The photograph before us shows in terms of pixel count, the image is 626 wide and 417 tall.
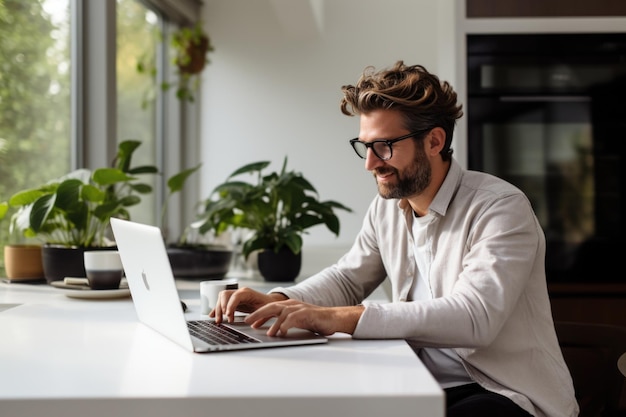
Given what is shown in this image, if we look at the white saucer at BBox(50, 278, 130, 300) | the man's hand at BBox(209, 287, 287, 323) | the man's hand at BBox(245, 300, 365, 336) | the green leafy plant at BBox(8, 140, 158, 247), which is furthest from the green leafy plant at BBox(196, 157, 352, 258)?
the man's hand at BBox(245, 300, 365, 336)

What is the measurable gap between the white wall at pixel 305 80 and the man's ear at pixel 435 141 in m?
2.45

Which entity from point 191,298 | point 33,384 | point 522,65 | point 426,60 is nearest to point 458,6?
point 522,65

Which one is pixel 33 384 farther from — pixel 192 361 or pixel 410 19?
pixel 410 19

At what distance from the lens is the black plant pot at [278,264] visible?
113 inches

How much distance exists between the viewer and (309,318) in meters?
1.55

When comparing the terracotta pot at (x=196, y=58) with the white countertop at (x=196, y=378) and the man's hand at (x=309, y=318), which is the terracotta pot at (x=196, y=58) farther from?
the man's hand at (x=309, y=318)

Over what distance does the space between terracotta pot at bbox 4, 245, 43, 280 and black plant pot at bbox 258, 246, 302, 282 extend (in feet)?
2.56

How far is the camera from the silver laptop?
54.8 inches

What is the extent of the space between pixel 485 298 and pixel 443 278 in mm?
264

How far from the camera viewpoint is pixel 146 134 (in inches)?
167

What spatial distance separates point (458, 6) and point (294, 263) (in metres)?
1.34

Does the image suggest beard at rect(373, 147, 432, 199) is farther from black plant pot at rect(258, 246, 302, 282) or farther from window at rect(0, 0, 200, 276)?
window at rect(0, 0, 200, 276)

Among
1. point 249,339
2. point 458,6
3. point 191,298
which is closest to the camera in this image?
point 249,339

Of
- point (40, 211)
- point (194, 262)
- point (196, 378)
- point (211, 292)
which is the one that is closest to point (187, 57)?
point (194, 262)
